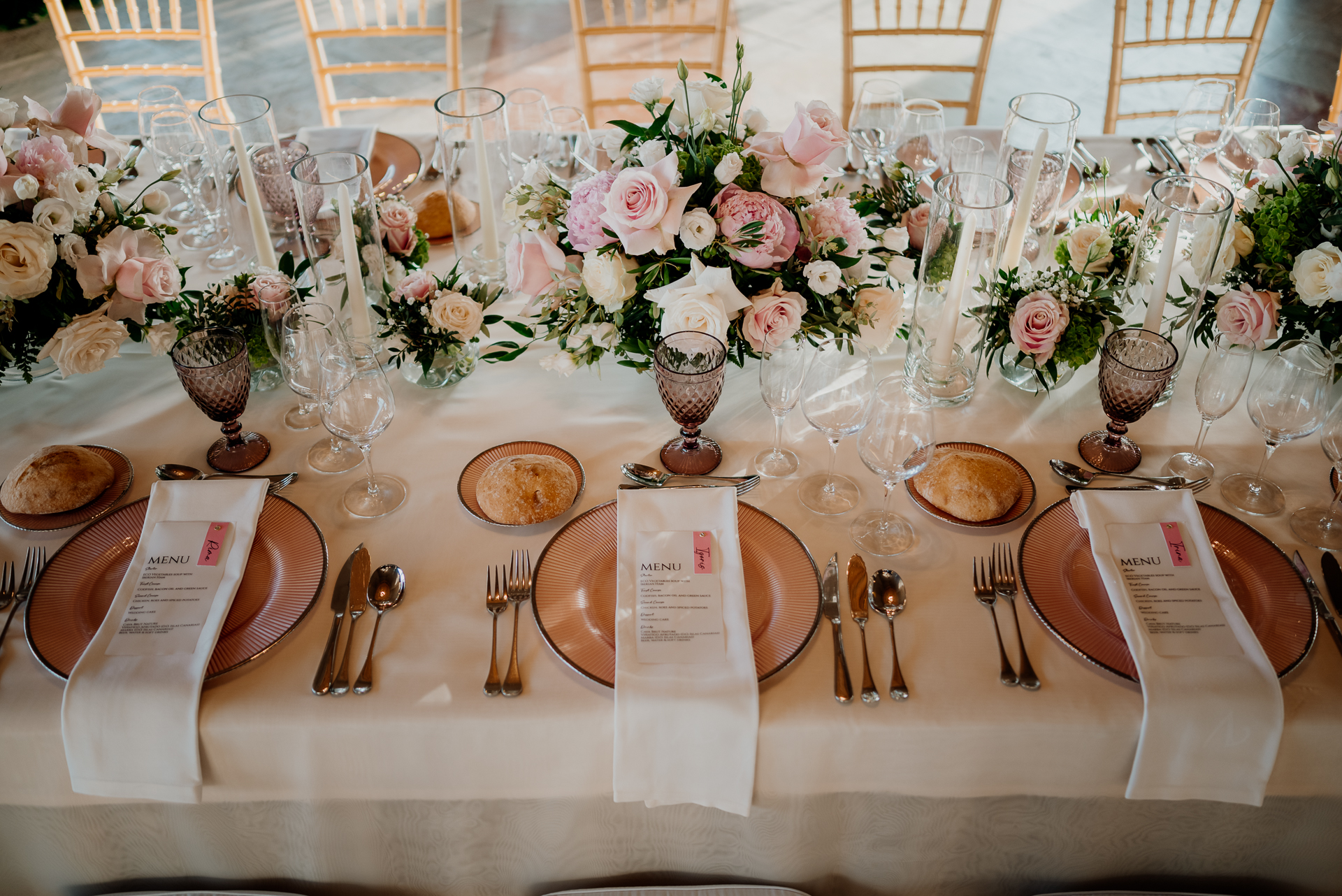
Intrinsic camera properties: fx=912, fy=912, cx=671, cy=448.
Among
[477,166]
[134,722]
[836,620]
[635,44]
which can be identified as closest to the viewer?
[134,722]

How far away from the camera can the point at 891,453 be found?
1.17 m

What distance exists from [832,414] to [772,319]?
0.15 m

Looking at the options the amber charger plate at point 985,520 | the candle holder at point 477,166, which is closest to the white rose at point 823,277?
the amber charger plate at point 985,520

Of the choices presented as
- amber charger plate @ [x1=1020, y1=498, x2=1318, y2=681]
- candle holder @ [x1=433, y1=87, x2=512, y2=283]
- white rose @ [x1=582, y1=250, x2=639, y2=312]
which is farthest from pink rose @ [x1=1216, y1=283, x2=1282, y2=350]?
candle holder @ [x1=433, y1=87, x2=512, y2=283]

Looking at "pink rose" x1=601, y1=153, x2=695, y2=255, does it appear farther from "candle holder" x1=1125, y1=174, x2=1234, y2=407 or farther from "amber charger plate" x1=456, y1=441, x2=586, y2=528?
"candle holder" x1=1125, y1=174, x2=1234, y2=407

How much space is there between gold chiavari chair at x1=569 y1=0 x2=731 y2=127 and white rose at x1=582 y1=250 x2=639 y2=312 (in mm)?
1289

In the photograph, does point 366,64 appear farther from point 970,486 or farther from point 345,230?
point 970,486

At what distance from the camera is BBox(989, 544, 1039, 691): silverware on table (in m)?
1.05

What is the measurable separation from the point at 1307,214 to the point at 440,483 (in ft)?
4.31

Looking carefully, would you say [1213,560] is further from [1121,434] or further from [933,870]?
[933,870]

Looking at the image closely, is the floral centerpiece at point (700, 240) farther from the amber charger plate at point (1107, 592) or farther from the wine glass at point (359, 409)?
the amber charger plate at point (1107, 592)

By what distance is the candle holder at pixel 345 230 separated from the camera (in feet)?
4.48

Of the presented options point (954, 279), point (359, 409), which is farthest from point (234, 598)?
point (954, 279)

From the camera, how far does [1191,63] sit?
16.3 ft
